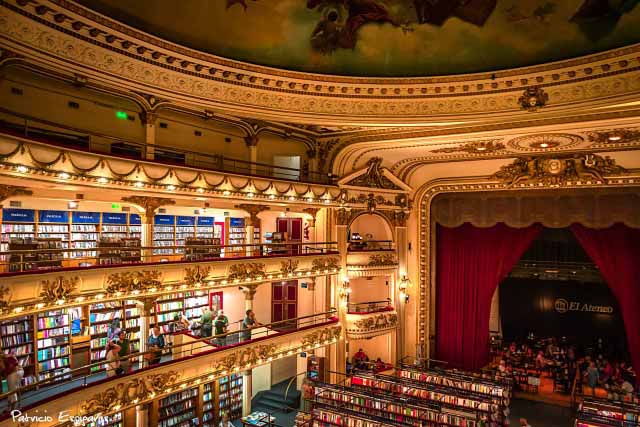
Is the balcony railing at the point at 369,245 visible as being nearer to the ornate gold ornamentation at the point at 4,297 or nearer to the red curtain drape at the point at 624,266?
the red curtain drape at the point at 624,266

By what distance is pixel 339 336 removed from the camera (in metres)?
14.7

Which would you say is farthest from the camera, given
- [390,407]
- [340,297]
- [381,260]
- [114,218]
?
[381,260]

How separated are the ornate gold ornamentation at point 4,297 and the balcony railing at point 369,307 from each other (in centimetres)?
989

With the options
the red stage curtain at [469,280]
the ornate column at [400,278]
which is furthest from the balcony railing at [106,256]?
the red stage curtain at [469,280]

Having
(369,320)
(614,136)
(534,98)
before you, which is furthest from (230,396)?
(614,136)

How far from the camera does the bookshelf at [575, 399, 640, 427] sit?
1005 centimetres

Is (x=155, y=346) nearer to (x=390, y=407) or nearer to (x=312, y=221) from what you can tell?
(x=390, y=407)

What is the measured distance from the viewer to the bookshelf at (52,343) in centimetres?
962

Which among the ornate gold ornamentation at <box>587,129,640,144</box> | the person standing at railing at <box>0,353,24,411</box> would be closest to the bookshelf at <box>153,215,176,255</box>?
the person standing at railing at <box>0,353,24,411</box>

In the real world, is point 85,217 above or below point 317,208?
below

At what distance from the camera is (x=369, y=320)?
1525 centimetres

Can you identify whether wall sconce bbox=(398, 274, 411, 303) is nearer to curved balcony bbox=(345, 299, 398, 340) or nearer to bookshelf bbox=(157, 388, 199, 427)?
curved balcony bbox=(345, 299, 398, 340)

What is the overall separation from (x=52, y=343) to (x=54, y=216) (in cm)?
274

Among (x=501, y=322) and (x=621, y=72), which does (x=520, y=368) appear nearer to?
(x=501, y=322)
